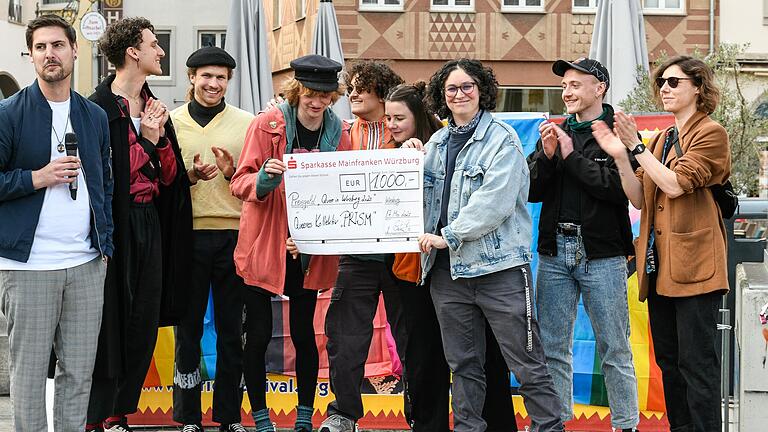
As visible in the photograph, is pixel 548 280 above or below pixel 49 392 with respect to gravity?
above

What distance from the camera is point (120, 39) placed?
6488mm

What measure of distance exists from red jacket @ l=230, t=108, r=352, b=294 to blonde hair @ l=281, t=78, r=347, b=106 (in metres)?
0.10

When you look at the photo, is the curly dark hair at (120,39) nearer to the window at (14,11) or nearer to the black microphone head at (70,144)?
the black microphone head at (70,144)

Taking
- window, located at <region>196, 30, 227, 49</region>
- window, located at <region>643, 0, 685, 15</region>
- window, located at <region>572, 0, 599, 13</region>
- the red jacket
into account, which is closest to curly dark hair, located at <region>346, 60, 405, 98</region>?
the red jacket

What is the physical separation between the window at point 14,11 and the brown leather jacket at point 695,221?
35.1 meters

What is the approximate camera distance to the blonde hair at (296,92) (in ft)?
20.8

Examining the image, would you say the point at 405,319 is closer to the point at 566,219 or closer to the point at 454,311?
the point at 454,311

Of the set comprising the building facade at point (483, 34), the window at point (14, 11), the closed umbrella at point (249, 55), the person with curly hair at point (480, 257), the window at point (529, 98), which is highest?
the window at point (14, 11)

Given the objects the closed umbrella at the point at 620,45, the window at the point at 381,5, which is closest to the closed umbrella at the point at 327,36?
the closed umbrella at the point at 620,45

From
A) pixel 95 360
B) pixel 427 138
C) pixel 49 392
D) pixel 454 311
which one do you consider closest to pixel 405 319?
pixel 454 311

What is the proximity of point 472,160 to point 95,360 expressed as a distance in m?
2.30

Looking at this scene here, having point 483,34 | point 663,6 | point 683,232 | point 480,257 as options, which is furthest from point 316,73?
point 663,6

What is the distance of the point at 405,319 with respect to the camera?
20.8ft

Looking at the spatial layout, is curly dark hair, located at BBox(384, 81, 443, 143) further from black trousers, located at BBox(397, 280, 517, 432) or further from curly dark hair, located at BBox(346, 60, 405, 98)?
black trousers, located at BBox(397, 280, 517, 432)
